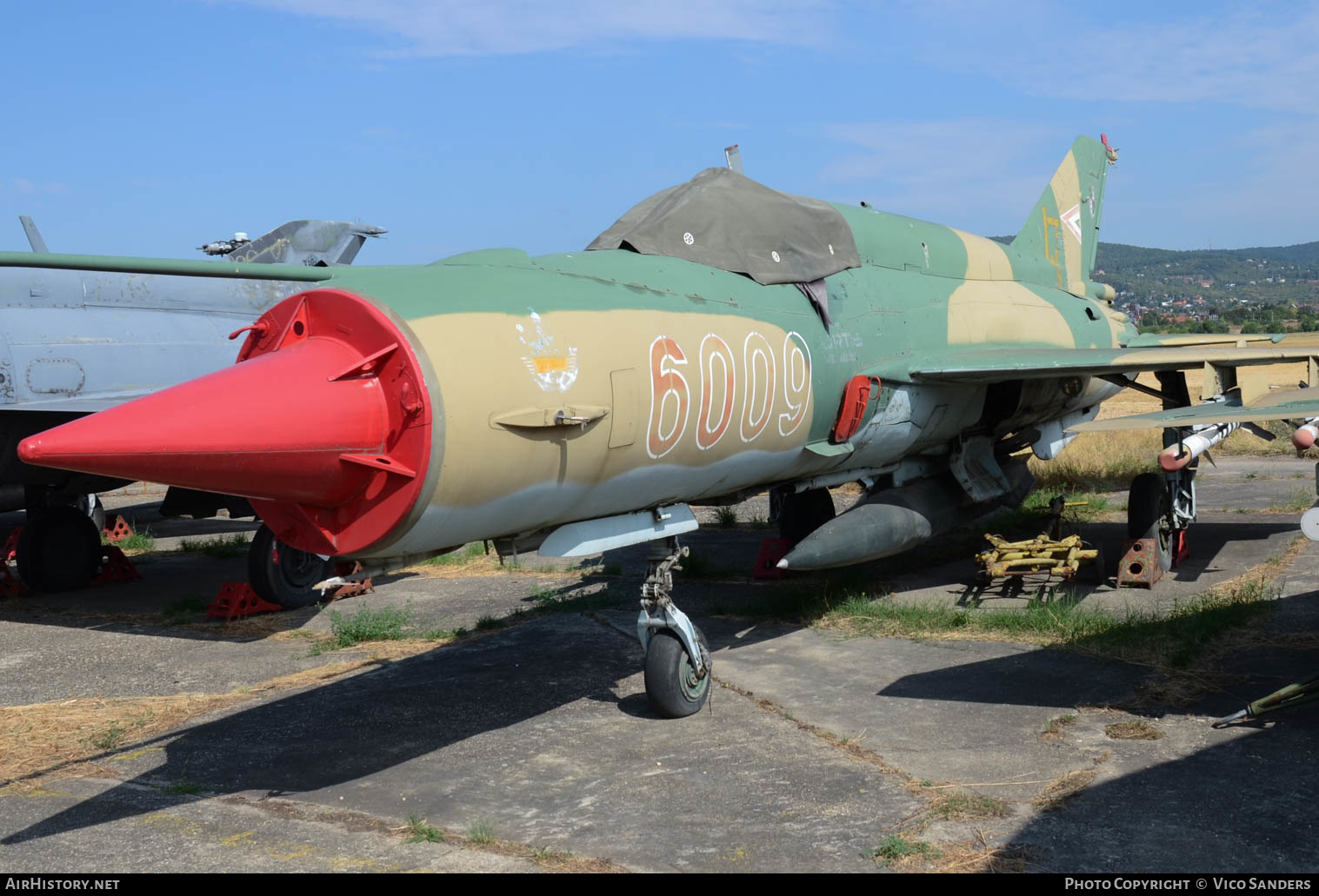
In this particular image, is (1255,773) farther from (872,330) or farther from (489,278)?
(489,278)

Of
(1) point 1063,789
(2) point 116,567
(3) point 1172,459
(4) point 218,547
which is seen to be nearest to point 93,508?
(4) point 218,547

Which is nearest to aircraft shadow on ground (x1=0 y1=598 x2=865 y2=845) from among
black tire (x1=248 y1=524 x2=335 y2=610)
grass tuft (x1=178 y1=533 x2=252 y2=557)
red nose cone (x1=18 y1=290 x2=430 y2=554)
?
red nose cone (x1=18 y1=290 x2=430 y2=554)

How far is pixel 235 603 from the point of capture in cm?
993

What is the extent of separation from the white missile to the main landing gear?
3660 millimetres

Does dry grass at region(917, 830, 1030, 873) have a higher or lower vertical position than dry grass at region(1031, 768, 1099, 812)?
higher

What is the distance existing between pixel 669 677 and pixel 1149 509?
507 centimetres

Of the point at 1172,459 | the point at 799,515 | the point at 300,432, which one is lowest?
the point at 799,515

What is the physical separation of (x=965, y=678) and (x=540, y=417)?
137 inches

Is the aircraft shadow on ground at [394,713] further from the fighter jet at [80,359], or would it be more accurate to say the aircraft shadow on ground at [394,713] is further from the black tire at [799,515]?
the fighter jet at [80,359]

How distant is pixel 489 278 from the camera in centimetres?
524

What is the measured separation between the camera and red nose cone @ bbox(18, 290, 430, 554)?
13.4 ft

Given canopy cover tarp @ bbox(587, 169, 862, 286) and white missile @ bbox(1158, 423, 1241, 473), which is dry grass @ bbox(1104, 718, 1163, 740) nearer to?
white missile @ bbox(1158, 423, 1241, 473)

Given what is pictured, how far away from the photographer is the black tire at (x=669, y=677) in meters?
6.35

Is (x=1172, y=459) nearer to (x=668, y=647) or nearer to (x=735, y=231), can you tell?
(x=735, y=231)
